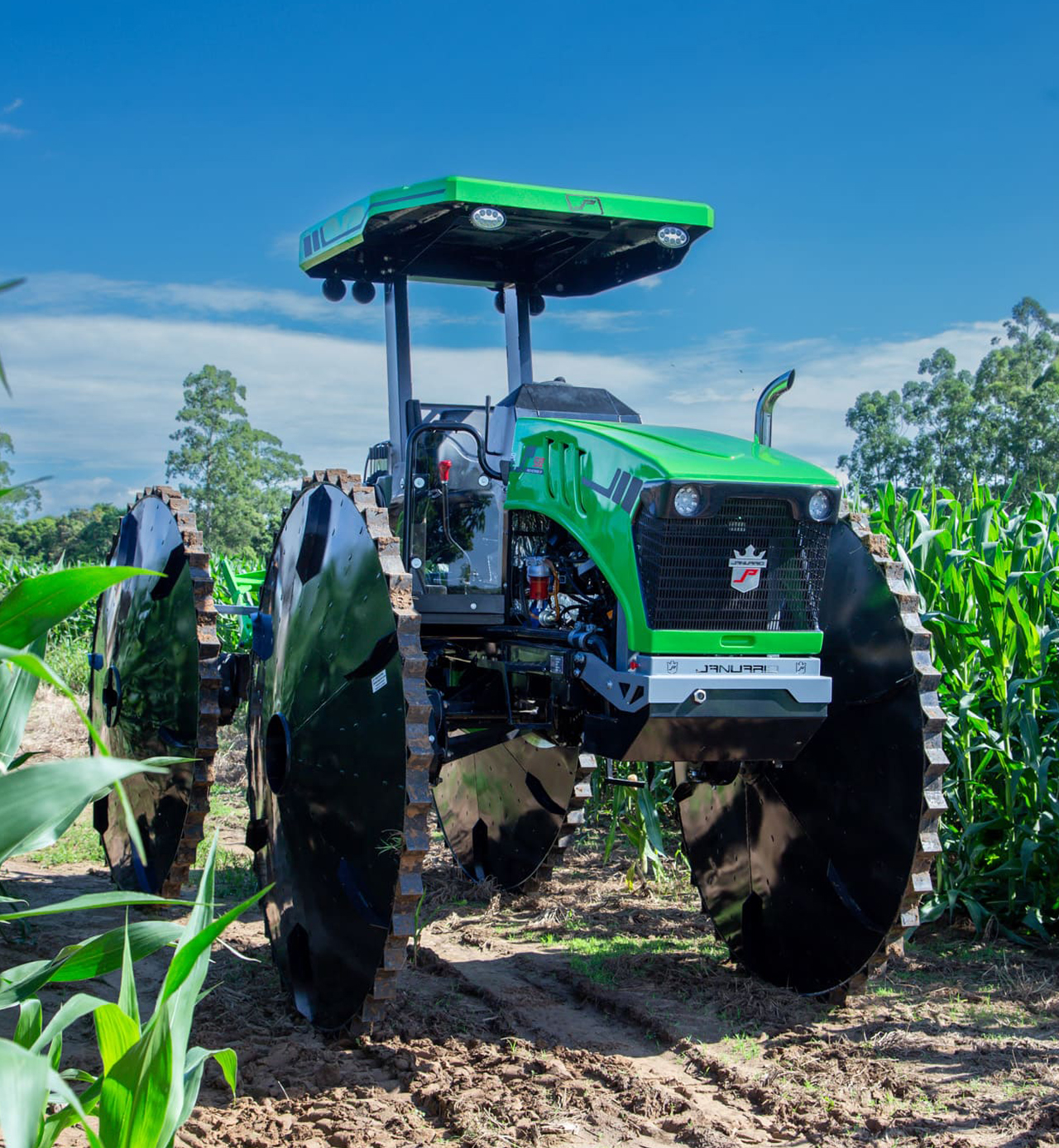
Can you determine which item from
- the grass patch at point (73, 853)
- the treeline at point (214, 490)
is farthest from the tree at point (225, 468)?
the grass patch at point (73, 853)

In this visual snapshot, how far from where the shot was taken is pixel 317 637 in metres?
4.51

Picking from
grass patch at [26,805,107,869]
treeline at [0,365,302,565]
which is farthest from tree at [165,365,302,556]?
grass patch at [26,805,107,869]

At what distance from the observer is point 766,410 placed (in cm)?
463

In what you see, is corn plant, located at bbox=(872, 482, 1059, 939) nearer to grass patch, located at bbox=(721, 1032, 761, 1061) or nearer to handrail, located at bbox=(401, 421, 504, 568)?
grass patch, located at bbox=(721, 1032, 761, 1061)

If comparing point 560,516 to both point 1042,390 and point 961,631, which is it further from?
→ point 1042,390

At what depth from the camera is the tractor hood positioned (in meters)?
4.06

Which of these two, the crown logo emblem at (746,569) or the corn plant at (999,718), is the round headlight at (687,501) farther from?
the corn plant at (999,718)

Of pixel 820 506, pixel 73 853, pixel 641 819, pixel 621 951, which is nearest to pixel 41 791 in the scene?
pixel 820 506

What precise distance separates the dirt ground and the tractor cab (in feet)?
5.13

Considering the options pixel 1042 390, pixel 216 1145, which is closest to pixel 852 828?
pixel 216 1145

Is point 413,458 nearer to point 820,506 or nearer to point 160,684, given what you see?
point 160,684

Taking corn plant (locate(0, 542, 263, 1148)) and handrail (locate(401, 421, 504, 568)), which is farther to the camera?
handrail (locate(401, 421, 504, 568))

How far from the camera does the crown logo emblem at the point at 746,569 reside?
4.11m

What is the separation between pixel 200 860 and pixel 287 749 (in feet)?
9.67
